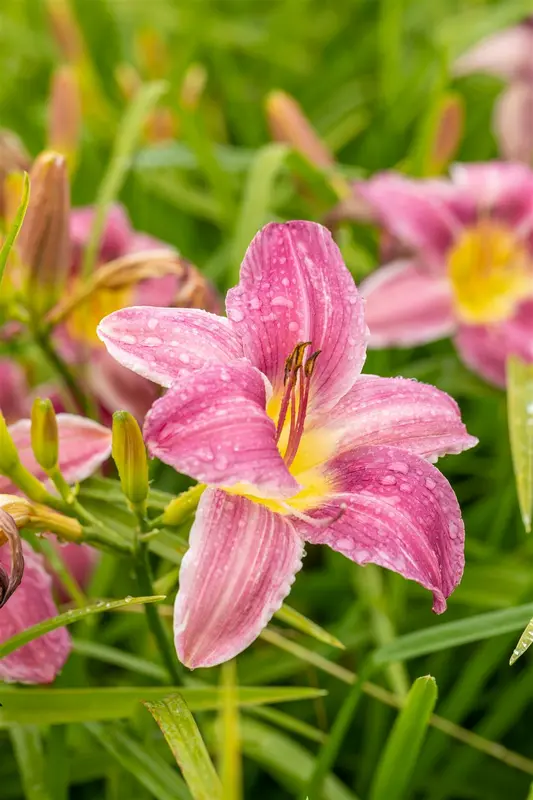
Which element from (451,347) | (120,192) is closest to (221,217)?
(120,192)

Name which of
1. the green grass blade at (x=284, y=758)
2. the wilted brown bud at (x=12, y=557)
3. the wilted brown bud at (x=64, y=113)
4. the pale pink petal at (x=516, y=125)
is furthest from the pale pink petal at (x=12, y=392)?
the pale pink petal at (x=516, y=125)

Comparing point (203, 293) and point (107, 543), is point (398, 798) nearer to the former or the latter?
point (107, 543)

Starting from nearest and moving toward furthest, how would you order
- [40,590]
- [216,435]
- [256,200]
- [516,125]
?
[216,435], [40,590], [256,200], [516,125]

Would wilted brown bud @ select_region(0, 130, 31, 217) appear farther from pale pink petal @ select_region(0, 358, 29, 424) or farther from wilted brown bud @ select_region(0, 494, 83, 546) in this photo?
wilted brown bud @ select_region(0, 494, 83, 546)

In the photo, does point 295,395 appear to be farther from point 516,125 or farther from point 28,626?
point 516,125

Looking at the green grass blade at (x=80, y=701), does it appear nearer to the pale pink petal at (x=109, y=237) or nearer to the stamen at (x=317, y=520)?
the stamen at (x=317, y=520)

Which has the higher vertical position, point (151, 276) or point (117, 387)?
point (151, 276)

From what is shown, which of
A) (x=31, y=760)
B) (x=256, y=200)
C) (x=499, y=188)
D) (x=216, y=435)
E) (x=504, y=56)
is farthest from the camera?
(x=504, y=56)

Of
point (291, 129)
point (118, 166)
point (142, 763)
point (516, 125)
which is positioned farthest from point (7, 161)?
point (516, 125)
